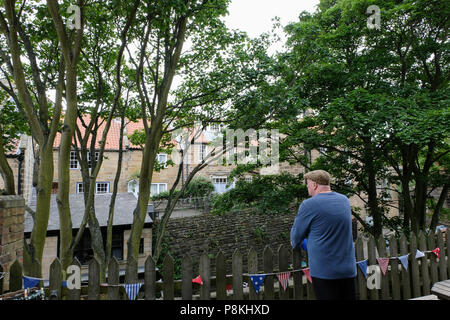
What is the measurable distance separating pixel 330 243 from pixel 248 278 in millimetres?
1417

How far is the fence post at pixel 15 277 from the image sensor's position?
8.84 feet

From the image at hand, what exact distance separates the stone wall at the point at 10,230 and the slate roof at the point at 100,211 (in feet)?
33.3

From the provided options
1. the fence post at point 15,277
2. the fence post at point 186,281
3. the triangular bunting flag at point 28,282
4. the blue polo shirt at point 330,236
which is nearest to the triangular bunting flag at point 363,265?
the blue polo shirt at point 330,236

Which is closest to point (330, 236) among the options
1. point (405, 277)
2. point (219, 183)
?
point (405, 277)

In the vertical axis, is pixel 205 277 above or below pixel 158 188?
below

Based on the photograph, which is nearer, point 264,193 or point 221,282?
point 221,282

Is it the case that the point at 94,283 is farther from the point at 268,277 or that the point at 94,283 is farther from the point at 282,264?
the point at 282,264

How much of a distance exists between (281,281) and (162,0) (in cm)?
484

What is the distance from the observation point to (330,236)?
2500 mm

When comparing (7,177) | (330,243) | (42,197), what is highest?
(7,177)

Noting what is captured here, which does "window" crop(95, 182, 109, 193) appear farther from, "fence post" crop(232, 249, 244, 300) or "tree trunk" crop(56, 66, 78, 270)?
"fence post" crop(232, 249, 244, 300)

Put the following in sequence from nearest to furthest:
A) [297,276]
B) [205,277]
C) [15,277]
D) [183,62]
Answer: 1. [15,277]
2. [205,277]
3. [297,276]
4. [183,62]

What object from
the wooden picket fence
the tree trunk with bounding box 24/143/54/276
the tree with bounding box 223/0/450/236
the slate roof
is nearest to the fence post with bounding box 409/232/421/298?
the wooden picket fence
